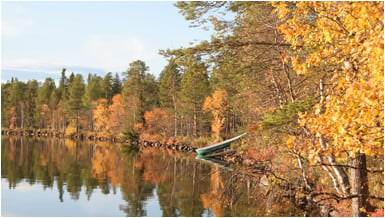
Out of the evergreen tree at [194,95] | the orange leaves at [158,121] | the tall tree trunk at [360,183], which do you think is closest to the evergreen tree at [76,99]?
the orange leaves at [158,121]

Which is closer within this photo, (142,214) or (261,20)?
(261,20)

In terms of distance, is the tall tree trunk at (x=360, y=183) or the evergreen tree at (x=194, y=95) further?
the evergreen tree at (x=194, y=95)

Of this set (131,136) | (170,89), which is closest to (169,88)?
(170,89)

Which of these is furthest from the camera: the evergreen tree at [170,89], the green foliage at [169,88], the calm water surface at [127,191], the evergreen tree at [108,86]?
the evergreen tree at [108,86]

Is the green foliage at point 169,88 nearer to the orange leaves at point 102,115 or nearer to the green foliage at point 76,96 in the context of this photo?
the orange leaves at point 102,115

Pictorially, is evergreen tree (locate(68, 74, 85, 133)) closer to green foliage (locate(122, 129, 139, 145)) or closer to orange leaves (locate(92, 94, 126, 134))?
orange leaves (locate(92, 94, 126, 134))

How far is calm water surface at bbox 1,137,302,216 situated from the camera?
13867mm

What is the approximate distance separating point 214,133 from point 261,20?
33.5 m

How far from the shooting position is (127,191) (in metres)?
20.4

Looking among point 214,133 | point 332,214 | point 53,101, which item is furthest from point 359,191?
point 53,101

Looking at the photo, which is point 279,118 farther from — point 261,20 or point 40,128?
point 40,128

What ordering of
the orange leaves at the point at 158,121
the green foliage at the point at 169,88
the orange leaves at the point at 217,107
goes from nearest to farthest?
the orange leaves at the point at 217,107
the green foliage at the point at 169,88
the orange leaves at the point at 158,121

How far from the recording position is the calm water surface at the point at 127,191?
546 inches

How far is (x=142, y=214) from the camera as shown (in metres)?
15.9
